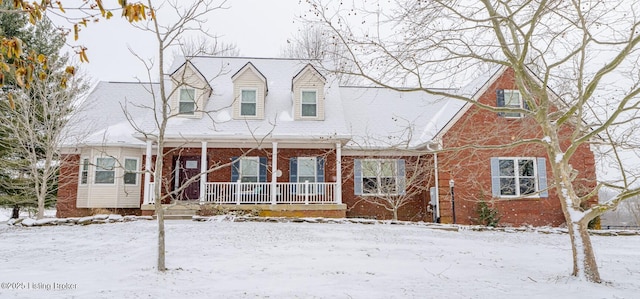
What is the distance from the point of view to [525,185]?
14.1 metres

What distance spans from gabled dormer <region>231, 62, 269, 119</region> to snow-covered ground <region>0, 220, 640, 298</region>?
542 centimetres

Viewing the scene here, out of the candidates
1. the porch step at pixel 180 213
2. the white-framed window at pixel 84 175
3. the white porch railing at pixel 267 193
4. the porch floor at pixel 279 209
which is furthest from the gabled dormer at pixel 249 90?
the white-framed window at pixel 84 175

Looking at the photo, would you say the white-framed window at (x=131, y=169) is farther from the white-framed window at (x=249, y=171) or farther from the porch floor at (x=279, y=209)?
the white-framed window at (x=249, y=171)

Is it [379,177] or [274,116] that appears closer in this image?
[379,177]

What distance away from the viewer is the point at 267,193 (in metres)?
14.9

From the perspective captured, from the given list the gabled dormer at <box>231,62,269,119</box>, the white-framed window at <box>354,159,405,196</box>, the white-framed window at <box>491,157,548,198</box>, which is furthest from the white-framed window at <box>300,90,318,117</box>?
the white-framed window at <box>491,157,548,198</box>

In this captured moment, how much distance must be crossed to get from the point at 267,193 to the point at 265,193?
18.1 inches

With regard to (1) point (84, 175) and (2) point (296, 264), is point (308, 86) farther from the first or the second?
(2) point (296, 264)

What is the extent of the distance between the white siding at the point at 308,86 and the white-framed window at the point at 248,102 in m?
1.50

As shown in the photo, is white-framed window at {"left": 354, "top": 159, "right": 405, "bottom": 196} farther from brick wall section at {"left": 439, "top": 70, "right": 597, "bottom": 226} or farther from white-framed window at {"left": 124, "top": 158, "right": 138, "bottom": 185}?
white-framed window at {"left": 124, "top": 158, "right": 138, "bottom": 185}

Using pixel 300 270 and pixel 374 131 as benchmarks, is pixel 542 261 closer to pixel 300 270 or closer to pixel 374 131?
pixel 300 270

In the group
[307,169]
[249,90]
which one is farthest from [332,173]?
[249,90]

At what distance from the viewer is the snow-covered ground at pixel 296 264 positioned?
5.45 metres

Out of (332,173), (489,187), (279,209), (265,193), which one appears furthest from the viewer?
(332,173)
